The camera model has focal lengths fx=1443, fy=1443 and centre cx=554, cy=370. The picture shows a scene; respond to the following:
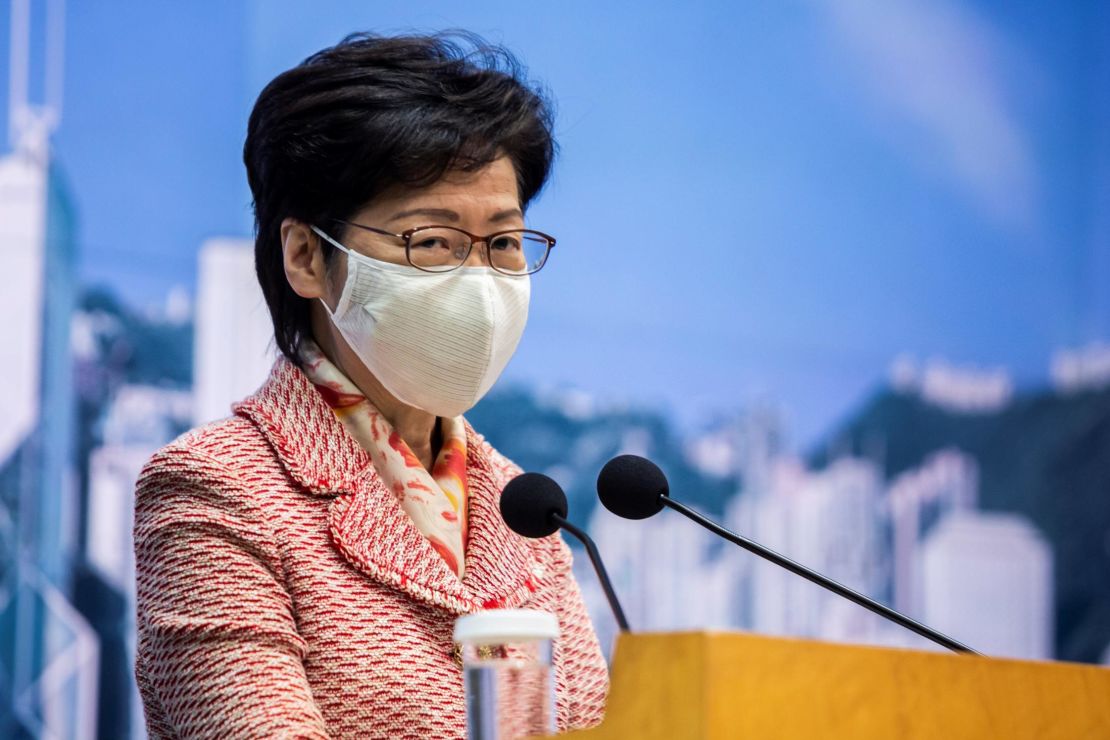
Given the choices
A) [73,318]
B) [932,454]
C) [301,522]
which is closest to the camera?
[301,522]

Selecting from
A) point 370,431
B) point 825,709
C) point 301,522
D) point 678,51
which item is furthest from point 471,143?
point 678,51

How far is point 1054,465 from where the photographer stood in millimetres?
3797

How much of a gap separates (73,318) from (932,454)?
2083 mm

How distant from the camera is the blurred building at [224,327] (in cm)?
251

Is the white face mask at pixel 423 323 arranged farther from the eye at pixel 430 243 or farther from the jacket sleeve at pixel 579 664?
the jacket sleeve at pixel 579 664

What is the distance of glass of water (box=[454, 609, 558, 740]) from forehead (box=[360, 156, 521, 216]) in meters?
0.58

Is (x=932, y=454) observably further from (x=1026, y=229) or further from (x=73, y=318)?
(x=73, y=318)

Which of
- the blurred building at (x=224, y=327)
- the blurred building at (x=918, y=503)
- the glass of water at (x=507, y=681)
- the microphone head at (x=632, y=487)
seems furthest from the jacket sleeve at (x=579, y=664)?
the blurred building at (x=918, y=503)

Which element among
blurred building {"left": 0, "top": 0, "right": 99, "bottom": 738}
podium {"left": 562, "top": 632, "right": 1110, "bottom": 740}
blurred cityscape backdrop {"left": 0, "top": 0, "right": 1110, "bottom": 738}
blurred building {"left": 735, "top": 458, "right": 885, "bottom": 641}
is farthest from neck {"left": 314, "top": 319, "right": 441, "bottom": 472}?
blurred building {"left": 735, "top": 458, "right": 885, "bottom": 641}

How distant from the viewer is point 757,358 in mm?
3191

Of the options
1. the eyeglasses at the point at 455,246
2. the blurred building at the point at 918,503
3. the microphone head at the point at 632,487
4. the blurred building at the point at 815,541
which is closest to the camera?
the microphone head at the point at 632,487

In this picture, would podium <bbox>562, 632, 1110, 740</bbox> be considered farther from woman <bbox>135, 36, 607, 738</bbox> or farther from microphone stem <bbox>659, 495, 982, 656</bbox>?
woman <bbox>135, 36, 607, 738</bbox>

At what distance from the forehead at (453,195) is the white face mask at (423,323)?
0.21 ft

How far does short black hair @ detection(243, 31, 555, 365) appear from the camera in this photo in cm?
154
